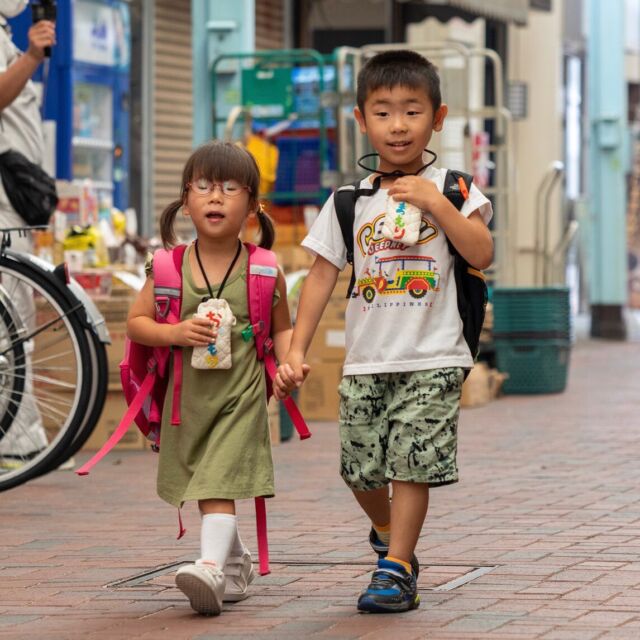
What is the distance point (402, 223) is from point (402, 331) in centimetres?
30

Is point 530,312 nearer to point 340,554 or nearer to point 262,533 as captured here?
point 340,554

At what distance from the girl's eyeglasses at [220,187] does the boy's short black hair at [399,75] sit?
0.42 metres

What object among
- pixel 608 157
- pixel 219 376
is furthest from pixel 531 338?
pixel 608 157

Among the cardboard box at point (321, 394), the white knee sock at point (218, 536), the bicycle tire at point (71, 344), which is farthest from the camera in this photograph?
the cardboard box at point (321, 394)

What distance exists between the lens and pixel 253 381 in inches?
197

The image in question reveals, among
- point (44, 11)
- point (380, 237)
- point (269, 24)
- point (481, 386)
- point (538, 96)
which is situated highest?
point (269, 24)

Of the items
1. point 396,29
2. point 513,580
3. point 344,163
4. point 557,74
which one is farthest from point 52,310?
point 557,74

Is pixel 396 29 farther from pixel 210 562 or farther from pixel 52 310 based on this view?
pixel 210 562

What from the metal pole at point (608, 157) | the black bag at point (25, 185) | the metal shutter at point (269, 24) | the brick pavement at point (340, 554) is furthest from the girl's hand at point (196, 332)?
the metal pole at point (608, 157)

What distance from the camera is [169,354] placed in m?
5.03

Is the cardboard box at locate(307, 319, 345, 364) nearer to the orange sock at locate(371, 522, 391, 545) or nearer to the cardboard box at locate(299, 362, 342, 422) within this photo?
the cardboard box at locate(299, 362, 342, 422)

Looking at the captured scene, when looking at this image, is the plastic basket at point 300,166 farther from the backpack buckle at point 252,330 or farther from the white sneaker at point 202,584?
the white sneaker at point 202,584

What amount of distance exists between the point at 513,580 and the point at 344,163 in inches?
300

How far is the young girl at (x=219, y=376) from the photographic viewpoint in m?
4.89
